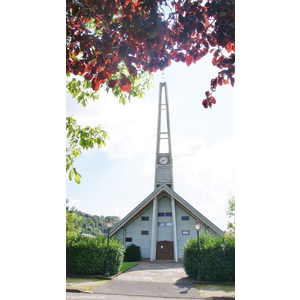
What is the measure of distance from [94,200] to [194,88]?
1074mm

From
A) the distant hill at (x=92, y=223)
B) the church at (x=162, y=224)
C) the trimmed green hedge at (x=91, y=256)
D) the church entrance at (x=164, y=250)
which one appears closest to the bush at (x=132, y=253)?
the church at (x=162, y=224)

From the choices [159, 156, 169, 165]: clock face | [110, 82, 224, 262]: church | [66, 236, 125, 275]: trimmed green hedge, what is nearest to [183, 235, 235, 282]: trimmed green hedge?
[66, 236, 125, 275]: trimmed green hedge

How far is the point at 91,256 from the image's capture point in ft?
21.4

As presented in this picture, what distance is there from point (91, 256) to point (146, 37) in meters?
6.40

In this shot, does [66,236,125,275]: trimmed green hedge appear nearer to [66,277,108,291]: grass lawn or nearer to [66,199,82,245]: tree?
[66,199,82,245]: tree

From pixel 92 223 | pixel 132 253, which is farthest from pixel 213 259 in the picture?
pixel 132 253

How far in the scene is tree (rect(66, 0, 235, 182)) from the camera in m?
1.01

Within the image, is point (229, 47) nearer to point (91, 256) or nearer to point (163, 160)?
point (91, 256)

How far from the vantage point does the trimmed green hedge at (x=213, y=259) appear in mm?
5639

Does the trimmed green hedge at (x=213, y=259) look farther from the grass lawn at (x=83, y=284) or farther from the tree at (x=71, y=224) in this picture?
the tree at (x=71, y=224)
